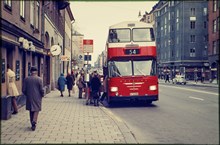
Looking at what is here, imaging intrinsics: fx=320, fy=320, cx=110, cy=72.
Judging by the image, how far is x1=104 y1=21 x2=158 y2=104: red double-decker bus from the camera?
14.3m

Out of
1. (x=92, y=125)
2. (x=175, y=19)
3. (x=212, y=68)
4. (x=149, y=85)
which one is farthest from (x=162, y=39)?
(x=92, y=125)

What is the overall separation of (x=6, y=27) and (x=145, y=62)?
6280 mm

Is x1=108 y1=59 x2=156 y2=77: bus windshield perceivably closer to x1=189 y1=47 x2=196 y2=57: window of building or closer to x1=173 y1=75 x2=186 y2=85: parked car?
x1=173 y1=75 x2=186 y2=85: parked car

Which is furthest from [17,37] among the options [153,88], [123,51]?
[153,88]

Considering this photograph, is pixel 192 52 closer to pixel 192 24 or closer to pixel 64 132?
pixel 192 24

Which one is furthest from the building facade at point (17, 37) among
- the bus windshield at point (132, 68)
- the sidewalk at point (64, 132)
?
the bus windshield at point (132, 68)

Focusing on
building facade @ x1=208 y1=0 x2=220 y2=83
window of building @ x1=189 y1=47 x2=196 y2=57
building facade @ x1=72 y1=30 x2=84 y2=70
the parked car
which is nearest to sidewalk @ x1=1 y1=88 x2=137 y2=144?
building facade @ x1=72 y1=30 x2=84 y2=70

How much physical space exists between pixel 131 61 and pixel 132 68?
0.34 m

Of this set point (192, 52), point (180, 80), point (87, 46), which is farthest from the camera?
point (192, 52)

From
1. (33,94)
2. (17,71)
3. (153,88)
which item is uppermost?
(17,71)

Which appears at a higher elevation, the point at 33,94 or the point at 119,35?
the point at 119,35

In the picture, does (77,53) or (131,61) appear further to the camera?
(77,53)

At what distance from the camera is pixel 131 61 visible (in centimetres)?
1434

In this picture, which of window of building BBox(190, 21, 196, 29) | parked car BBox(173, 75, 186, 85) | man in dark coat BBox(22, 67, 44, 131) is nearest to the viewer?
man in dark coat BBox(22, 67, 44, 131)
